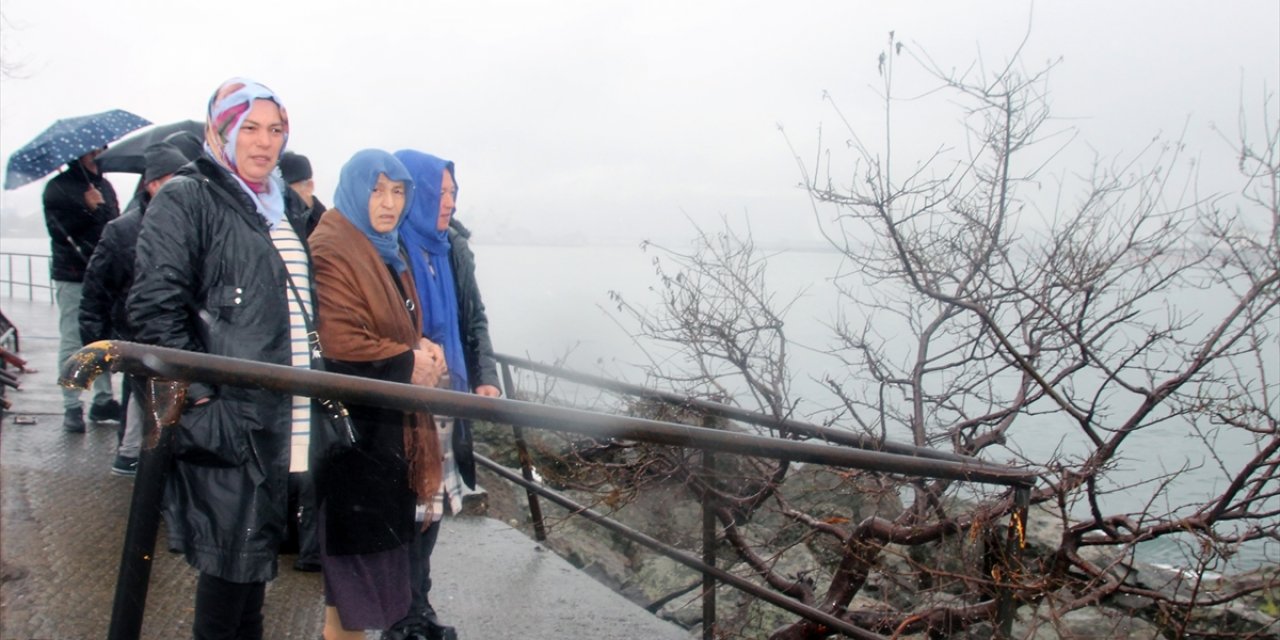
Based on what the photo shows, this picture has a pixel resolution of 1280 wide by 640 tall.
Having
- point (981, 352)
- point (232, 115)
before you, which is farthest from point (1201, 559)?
point (232, 115)

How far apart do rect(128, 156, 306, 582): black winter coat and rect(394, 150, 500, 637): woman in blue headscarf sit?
0.72 metres

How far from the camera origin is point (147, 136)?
566cm

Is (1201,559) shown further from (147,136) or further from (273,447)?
(147,136)

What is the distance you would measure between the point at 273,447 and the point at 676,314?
4.16 m

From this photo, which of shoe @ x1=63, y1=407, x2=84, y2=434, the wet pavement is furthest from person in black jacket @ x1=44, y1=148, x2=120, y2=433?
the wet pavement

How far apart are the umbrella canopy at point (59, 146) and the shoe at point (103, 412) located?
141cm

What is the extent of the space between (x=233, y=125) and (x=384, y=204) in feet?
1.66

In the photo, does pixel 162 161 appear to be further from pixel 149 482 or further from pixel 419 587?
pixel 149 482

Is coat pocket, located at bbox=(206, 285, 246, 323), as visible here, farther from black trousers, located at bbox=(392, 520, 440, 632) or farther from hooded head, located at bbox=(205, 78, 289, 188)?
black trousers, located at bbox=(392, 520, 440, 632)

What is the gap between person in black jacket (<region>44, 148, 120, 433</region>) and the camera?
5.52m

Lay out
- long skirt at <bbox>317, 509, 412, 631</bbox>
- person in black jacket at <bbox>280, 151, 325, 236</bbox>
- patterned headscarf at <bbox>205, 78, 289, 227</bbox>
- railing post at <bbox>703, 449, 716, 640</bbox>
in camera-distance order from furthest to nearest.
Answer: person in black jacket at <bbox>280, 151, 325, 236</bbox> < railing post at <bbox>703, 449, 716, 640</bbox> < long skirt at <bbox>317, 509, 412, 631</bbox> < patterned headscarf at <bbox>205, 78, 289, 227</bbox>

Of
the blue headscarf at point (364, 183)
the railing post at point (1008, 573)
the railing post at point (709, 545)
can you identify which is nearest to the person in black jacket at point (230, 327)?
the blue headscarf at point (364, 183)

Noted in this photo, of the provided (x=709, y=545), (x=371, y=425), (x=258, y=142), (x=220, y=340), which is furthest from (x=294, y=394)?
(x=709, y=545)

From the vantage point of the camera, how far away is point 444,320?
3.30 m
